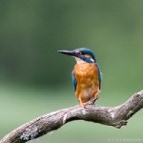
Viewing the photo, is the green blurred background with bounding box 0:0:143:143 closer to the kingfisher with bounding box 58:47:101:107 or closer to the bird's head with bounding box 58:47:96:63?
the kingfisher with bounding box 58:47:101:107

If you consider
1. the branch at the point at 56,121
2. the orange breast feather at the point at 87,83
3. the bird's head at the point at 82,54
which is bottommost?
the branch at the point at 56,121

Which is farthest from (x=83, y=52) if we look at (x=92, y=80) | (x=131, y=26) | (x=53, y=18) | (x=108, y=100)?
(x=53, y=18)

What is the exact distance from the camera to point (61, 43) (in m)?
29.2

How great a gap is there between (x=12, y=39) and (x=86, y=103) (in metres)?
25.2

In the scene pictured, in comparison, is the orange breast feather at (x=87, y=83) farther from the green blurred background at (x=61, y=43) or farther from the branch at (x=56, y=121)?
the green blurred background at (x=61, y=43)

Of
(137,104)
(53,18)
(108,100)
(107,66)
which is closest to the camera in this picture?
(137,104)

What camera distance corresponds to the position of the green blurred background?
23.1m

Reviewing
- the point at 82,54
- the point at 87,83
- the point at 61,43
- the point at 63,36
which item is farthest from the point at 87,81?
the point at 63,36

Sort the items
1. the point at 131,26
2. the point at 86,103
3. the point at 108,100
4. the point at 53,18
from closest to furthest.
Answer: the point at 86,103 → the point at 108,100 → the point at 131,26 → the point at 53,18

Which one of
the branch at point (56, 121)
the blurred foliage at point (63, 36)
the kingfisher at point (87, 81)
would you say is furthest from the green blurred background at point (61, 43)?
the branch at point (56, 121)

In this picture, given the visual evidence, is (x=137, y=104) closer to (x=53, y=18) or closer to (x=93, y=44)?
(x=93, y=44)

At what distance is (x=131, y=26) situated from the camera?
96.4 ft

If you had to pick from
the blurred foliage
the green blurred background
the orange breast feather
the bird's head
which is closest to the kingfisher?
the orange breast feather

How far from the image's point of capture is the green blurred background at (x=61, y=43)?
2311 cm
